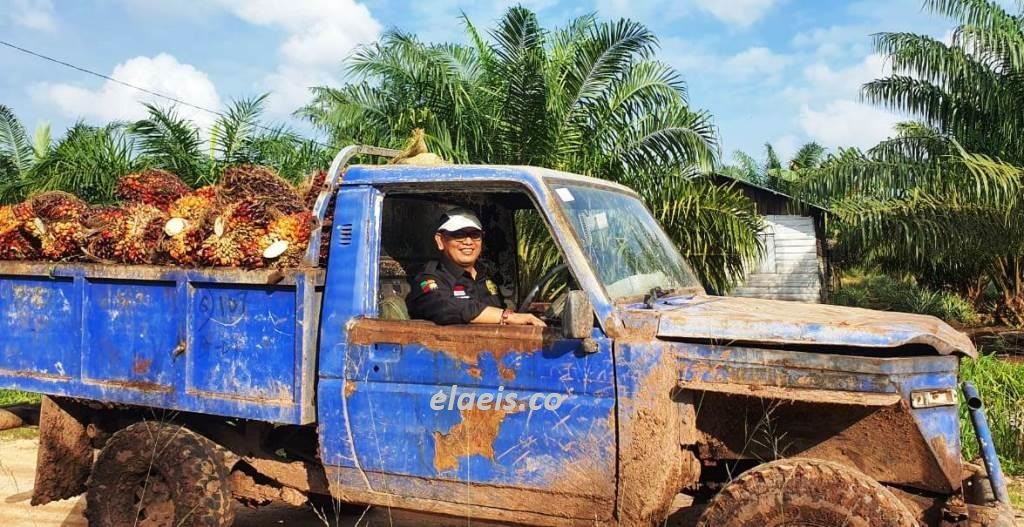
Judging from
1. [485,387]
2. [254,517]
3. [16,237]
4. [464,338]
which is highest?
[16,237]

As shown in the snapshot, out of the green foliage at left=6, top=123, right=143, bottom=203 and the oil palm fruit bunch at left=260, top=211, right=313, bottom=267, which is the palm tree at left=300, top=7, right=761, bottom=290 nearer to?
the green foliage at left=6, top=123, right=143, bottom=203

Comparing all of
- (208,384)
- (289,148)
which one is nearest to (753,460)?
(208,384)

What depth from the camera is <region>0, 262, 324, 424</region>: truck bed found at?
3881 millimetres

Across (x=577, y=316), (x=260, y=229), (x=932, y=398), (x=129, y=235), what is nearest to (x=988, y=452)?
(x=932, y=398)

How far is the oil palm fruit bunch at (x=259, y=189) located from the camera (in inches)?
171

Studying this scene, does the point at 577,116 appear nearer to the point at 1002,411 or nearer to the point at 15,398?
the point at 1002,411

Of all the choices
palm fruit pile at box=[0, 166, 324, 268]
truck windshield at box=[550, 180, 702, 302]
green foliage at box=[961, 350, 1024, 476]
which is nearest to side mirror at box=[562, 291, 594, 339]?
truck windshield at box=[550, 180, 702, 302]

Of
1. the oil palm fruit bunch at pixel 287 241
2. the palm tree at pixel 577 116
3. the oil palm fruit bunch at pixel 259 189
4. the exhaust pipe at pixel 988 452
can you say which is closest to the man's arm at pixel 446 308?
the oil palm fruit bunch at pixel 287 241

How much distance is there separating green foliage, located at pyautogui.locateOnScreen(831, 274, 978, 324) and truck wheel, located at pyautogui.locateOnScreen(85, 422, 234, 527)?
15061 millimetres

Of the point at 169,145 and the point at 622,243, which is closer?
the point at 622,243

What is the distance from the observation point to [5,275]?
4617mm

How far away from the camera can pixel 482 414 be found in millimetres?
3553

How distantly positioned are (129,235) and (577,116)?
21.7ft

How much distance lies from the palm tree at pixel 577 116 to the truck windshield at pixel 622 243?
5.28 meters
